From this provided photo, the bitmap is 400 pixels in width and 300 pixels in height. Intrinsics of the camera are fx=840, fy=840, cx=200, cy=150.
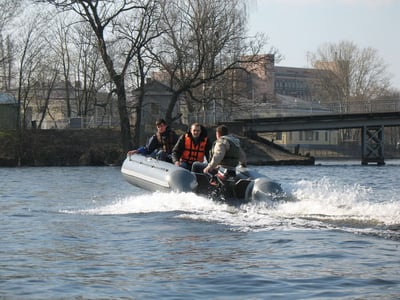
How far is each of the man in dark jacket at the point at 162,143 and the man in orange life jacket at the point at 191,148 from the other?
1213 millimetres

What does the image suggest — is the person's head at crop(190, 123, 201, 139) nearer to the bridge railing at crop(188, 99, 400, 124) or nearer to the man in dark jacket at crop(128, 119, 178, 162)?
the man in dark jacket at crop(128, 119, 178, 162)

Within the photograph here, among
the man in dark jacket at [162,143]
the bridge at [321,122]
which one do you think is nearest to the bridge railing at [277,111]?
the bridge at [321,122]

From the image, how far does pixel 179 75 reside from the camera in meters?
54.3

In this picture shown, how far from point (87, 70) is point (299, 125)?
20.3 metres

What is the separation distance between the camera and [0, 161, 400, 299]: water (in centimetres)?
881

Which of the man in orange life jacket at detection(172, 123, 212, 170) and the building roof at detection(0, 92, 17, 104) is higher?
the building roof at detection(0, 92, 17, 104)

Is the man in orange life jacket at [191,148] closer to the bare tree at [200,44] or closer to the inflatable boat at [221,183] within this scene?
the inflatable boat at [221,183]

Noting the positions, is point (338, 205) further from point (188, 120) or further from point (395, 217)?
point (188, 120)

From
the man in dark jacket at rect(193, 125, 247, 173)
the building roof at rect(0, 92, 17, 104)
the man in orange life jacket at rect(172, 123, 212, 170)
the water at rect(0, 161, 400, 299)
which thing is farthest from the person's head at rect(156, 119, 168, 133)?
the building roof at rect(0, 92, 17, 104)

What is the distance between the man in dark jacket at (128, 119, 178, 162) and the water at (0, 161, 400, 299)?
131cm

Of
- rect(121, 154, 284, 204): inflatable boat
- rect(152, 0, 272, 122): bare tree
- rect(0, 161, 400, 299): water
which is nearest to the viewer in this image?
rect(0, 161, 400, 299): water

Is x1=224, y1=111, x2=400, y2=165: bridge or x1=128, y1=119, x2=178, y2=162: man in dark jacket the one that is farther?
x1=224, y1=111, x2=400, y2=165: bridge

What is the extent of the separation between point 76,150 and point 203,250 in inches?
1629

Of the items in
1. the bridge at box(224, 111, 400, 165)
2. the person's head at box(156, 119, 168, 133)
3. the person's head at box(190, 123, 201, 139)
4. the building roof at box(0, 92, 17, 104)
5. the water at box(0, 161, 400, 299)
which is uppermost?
the building roof at box(0, 92, 17, 104)
